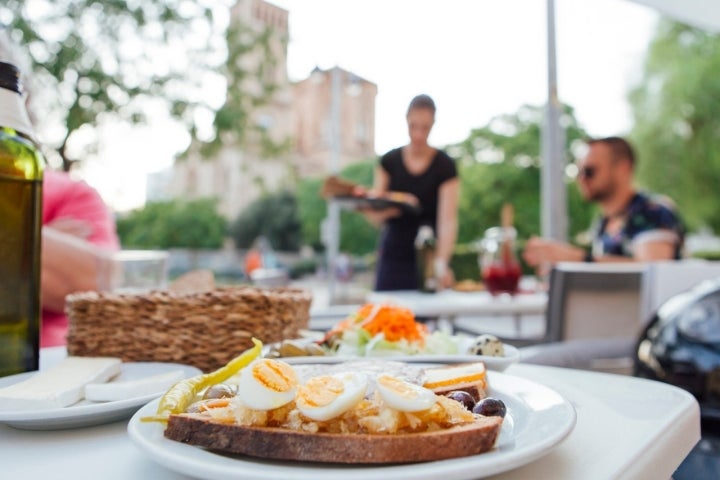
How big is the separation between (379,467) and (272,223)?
83.9ft

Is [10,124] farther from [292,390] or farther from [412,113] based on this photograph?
[412,113]

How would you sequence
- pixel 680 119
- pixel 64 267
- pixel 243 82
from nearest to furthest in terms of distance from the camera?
pixel 64 267
pixel 243 82
pixel 680 119

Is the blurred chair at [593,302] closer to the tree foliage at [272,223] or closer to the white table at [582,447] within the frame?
the white table at [582,447]

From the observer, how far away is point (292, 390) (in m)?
0.46

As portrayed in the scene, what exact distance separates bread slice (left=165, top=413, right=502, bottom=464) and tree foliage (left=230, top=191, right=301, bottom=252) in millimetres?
24983

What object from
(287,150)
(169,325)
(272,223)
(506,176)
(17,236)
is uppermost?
(506,176)

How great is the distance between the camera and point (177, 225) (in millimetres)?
19016

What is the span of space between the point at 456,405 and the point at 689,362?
974mm

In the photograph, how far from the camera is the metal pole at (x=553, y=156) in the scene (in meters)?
5.45

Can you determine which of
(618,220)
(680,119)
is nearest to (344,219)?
(680,119)

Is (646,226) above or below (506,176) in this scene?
below

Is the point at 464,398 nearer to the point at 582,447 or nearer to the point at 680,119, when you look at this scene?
the point at 582,447

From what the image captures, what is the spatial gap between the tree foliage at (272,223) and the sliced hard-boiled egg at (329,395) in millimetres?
24958

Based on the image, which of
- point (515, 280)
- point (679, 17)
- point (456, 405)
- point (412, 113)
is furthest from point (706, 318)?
point (679, 17)
